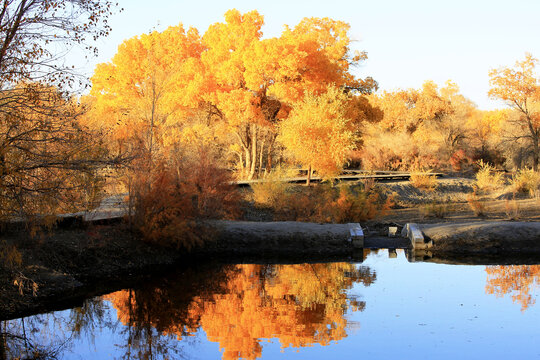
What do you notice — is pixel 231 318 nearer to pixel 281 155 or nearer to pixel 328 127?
pixel 328 127

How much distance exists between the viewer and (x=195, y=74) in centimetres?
2947

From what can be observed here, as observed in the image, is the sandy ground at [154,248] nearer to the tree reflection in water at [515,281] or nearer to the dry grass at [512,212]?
the dry grass at [512,212]

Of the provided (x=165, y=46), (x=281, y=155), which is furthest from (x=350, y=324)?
(x=281, y=155)

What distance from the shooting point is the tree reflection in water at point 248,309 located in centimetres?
797

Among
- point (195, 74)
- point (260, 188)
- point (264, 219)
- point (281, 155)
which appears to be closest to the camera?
point (264, 219)

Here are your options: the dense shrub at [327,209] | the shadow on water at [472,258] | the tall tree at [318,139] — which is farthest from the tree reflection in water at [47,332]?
the tall tree at [318,139]

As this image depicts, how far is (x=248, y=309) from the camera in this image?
9359 millimetres

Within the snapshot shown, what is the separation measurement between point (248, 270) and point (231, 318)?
3747mm

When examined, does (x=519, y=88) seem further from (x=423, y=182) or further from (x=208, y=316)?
(x=208, y=316)

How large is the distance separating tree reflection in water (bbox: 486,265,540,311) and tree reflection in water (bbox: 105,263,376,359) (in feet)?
7.89

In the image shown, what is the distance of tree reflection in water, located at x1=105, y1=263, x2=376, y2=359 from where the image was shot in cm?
797

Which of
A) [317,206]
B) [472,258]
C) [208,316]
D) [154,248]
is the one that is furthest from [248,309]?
[317,206]

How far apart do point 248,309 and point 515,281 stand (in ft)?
18.3

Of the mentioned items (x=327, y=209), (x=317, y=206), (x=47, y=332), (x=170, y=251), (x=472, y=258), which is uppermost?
(x=317, y=206)
